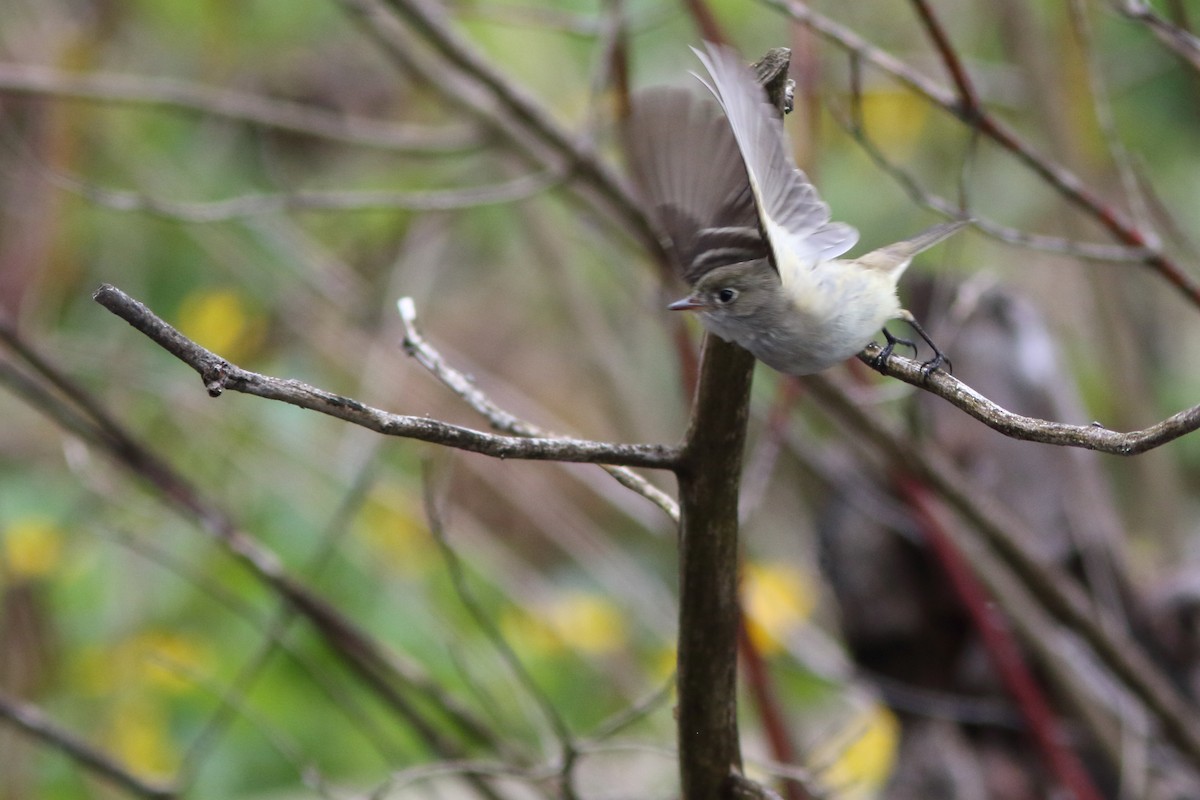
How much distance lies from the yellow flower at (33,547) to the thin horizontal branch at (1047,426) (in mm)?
2901

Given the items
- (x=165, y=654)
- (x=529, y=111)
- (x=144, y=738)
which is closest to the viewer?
(x=529, y=111)

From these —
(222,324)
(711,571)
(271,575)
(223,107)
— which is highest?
(222,324)

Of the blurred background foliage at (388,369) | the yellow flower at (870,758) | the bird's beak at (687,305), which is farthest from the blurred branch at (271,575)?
the yellow flower at (870,758)

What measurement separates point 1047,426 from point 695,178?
0.49 m

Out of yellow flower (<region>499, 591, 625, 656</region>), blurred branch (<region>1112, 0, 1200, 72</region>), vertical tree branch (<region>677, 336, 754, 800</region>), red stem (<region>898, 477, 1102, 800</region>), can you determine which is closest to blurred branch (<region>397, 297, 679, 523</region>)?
vertical tree branch (<region>677, 336, 754, 800</region>)

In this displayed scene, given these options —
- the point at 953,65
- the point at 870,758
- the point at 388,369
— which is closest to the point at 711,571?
the point at 953,65

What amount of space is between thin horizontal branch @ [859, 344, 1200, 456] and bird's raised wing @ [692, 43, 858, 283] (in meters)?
0.17

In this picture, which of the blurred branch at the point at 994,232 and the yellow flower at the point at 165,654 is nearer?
the blurred branch at the point at 994,232

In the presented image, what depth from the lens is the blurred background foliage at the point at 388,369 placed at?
3223 mm

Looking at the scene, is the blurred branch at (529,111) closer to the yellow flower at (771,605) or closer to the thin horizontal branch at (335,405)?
the yellow flower at (771,605)

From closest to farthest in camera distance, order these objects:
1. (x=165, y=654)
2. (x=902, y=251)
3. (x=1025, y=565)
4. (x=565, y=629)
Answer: (x=902, y=251) < (x=1025, y=565) < (x=165, y=654) < (x=565, y=629)

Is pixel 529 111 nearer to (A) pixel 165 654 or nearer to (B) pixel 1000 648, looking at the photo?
(B) pixel 1000 648

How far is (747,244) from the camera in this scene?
4.57 ft

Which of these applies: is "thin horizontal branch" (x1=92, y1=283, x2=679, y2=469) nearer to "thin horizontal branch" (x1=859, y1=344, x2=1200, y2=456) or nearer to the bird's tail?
"thin horizontal branch" (x1=859, y1=344, x2=1200, y2=456)
